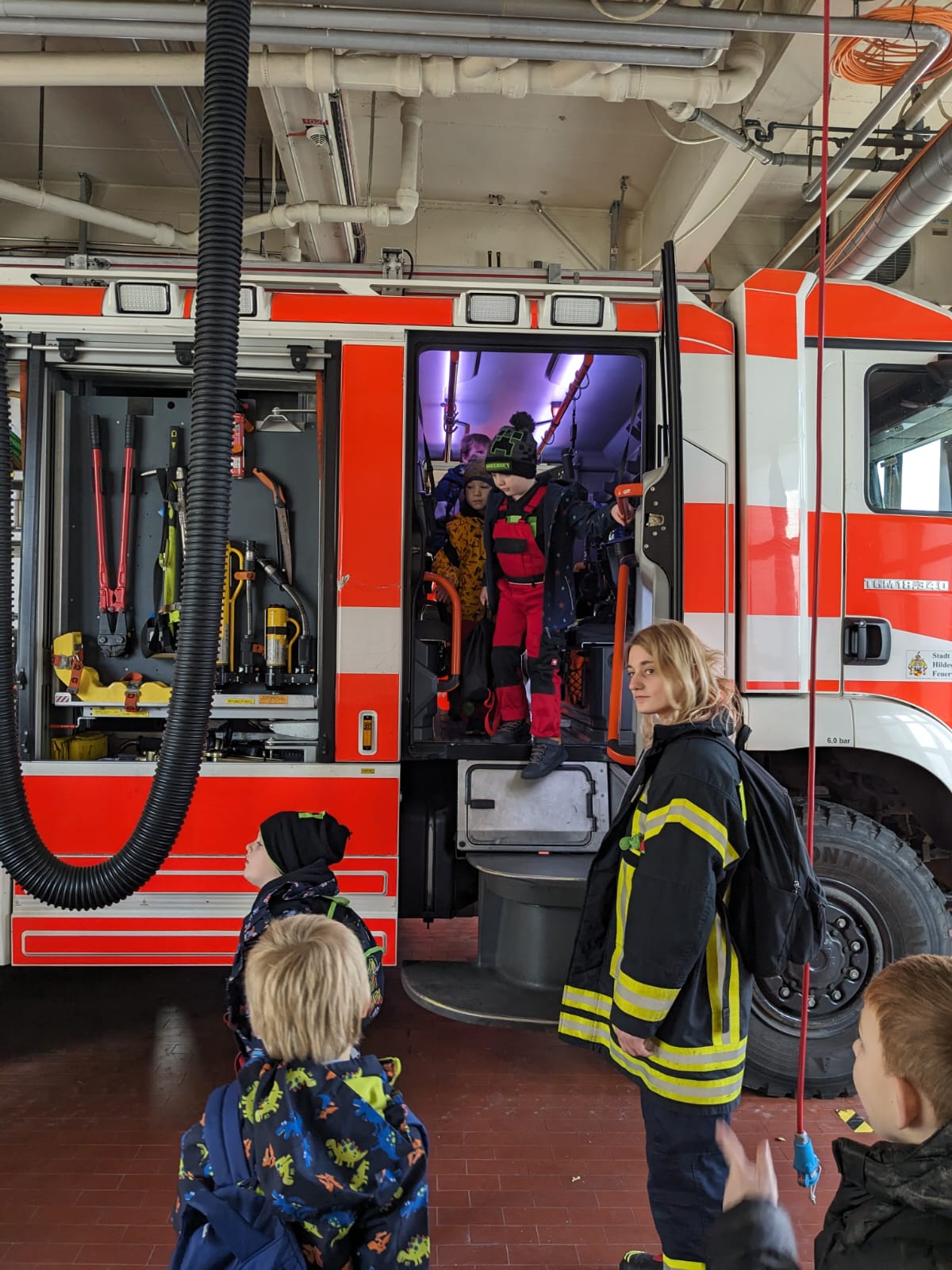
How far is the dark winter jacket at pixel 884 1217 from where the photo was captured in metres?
1.09

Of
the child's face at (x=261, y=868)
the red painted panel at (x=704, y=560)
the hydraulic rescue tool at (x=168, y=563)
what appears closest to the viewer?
the child's face at (x=261, y=868)

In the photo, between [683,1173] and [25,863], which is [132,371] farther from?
[683,1173]

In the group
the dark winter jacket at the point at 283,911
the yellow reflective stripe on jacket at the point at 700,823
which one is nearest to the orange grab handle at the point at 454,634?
the dark winter jacket at the point at 283,911

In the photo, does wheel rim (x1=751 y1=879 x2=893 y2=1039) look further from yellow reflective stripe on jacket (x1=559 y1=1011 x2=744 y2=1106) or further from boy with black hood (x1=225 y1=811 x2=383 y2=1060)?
boy with black hood (x1=225 y1=811 x2=383 y2=1060)

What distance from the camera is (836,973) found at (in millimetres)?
3445

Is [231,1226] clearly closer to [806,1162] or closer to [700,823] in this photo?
[700,823]

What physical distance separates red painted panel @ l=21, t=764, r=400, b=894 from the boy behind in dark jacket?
2315mm

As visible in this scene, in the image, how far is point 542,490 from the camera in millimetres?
4273

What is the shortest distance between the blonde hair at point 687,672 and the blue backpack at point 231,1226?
1314mm

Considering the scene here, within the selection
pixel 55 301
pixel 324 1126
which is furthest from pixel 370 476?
pixel 324 1126

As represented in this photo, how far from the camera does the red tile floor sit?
8.61ft

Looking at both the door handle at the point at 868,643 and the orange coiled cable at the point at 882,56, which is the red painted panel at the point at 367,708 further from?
the orange coiled cable at the point at 882,56


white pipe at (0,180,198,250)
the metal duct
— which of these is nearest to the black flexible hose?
the metal duct

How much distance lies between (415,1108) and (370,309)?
3166 mm
